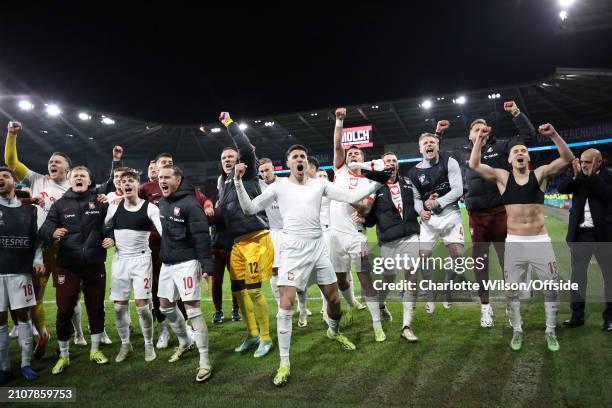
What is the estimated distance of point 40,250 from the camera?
4898 mm

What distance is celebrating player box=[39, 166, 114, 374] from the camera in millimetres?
4785

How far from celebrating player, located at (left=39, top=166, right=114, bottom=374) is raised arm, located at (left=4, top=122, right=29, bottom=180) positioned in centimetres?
118

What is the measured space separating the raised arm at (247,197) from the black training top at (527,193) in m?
2.85

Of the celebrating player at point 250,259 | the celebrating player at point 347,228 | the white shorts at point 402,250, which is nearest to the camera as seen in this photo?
the celebrating player at point 250,259

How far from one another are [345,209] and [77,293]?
3.71 m

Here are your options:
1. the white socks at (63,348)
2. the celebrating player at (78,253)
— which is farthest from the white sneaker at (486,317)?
the white socks at (63,348)

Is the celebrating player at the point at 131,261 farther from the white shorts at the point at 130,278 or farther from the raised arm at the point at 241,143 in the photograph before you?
the raised arm at the point at 241,143

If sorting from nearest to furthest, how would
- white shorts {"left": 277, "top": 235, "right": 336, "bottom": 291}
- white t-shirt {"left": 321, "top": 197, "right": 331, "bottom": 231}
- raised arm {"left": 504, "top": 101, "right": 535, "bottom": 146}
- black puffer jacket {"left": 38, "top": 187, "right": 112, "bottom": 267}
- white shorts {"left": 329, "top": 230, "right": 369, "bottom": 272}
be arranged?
white shorts {"left": 277, "top": 235, "right": 336, "bottom": 291} < black puffer jacket {"left": 38, "top": 187, "right": 112, "bottom": 267} < white shorts {"left": 329, "top": 230, "right": 369, "bottom": 272} < raised arm {"left": 504, "top": 101, "right": 535, "bottom": 146} < white t-shirt {"left": 321, "top": 197, "right": 331, "bottom": 231}

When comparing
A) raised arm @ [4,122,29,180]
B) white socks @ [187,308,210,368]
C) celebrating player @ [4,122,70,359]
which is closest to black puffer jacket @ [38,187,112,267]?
celebrating player @ [4,122,70,359]

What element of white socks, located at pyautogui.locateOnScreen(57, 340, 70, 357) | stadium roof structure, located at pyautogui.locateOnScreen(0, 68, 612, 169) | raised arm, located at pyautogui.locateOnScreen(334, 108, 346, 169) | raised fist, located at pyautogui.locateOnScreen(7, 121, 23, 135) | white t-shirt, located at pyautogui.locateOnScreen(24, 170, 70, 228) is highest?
stadium roof structure, located at pyautogui.locateOnScreen(0, 68, 612, 169)

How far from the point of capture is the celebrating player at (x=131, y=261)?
4.88m

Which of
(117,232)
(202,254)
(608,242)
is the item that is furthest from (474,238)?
(117,232)

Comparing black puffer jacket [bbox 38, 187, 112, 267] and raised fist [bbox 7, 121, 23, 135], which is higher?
raised fist [bbox 7, 121, 23, 135]

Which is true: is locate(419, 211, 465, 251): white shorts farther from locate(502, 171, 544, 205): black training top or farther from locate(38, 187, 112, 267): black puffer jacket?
locate(38, 187, 112, 267): black puffer jacket
